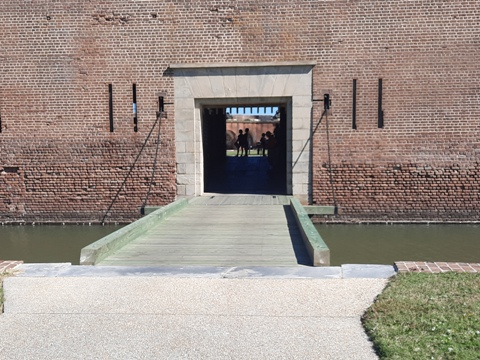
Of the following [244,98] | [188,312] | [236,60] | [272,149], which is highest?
[236,60]

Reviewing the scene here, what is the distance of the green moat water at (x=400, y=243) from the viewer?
7145 mm

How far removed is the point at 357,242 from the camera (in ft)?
27.0

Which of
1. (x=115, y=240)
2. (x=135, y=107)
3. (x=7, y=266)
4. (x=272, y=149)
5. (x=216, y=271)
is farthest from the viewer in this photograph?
(x=272, y=149)

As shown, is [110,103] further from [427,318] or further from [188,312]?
[427,318]

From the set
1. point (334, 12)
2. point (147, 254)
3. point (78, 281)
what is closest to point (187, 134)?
point (334, 12)

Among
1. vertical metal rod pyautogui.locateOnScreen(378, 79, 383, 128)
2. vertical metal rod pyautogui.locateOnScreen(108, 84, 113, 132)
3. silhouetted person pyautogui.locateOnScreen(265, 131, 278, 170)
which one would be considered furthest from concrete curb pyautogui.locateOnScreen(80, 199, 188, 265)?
silhouetted person pyautogui.locateOnScreen(265, 131, 278, 170)

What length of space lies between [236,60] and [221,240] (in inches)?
201

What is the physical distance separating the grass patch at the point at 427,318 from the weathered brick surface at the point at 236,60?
5936mm

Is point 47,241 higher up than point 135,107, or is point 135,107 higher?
point 135,107

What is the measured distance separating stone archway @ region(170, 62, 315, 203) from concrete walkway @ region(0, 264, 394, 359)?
224 inches

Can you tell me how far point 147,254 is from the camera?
512 centimetres

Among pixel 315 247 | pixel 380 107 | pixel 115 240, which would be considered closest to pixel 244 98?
pixel 380 107

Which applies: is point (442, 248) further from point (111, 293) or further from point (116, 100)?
point (116, 100)

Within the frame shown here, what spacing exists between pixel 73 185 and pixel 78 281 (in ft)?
21.7
